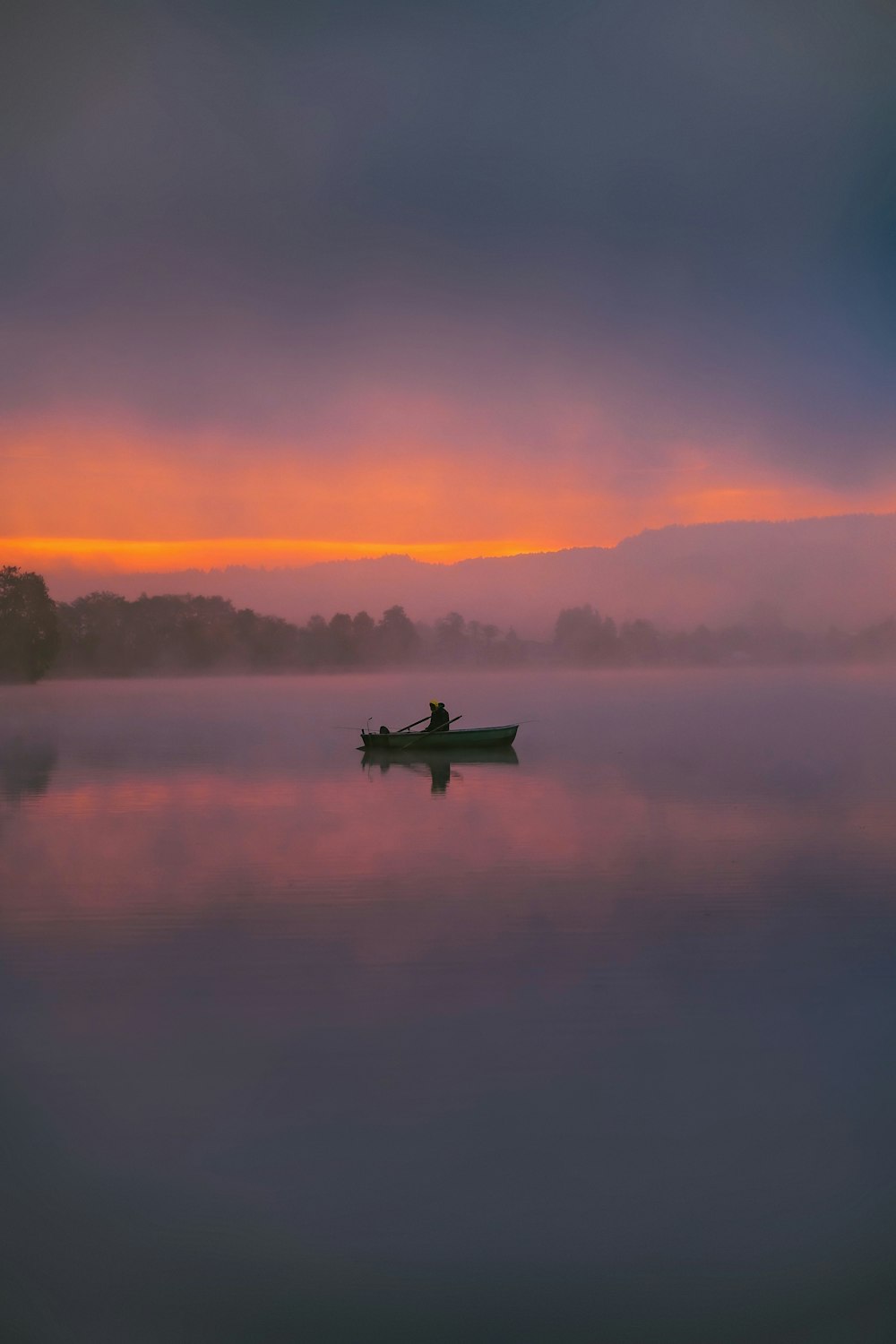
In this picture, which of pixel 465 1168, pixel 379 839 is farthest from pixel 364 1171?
pixel 379 839

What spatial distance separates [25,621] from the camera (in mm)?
125438

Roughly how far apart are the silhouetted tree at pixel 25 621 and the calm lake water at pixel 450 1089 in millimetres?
109229

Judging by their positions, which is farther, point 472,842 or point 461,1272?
point 472,842

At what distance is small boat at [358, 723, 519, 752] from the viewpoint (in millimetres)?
44156

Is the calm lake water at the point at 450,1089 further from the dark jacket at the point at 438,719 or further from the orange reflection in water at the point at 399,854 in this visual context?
the dark jacket at the point at 438,719

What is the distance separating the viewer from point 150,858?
21859 mm

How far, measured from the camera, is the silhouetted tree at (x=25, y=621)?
12500 cm

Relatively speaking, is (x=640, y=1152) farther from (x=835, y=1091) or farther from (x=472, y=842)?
(x=472, y=842)

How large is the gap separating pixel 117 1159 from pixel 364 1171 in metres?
2.02

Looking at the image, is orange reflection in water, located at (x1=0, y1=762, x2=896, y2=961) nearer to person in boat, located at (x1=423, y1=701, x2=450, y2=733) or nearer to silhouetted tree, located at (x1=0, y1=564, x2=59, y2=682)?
person in boat, located at (x1=423, y1=701, x2=450, y2=733)

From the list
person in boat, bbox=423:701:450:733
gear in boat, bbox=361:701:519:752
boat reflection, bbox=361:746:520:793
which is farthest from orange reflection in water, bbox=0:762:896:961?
person in boat, bbox=423:701:450:733

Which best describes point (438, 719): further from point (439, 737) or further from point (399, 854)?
point (399, 854)

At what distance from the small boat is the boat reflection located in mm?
432

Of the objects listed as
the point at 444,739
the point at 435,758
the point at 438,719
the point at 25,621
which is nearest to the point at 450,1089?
the point at 438,719
